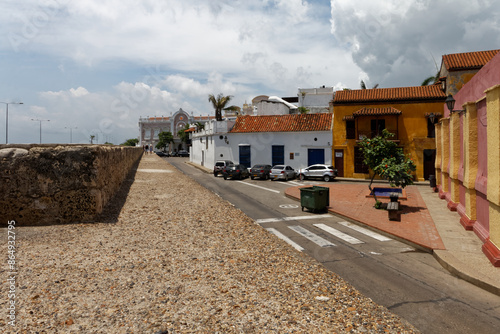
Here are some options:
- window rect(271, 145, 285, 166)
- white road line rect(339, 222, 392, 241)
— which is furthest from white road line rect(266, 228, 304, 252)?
window rect(271, 145, 285, 166)

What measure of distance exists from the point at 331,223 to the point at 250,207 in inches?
189

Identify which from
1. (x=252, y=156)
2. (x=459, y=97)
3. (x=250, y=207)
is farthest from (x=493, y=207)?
(x=252, y=156)

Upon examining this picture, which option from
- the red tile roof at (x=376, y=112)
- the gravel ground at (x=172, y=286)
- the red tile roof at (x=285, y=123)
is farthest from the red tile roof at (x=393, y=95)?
the gravel ground at (x=172, y=286)

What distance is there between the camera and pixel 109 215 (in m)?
10.9

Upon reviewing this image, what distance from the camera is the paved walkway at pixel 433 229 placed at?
303 inches

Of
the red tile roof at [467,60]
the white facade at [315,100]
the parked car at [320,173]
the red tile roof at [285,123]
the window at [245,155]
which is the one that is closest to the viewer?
the red tile roof at [467,60]

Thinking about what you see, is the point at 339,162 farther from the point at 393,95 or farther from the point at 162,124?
the point at 162,124

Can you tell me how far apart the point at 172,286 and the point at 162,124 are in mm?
100391

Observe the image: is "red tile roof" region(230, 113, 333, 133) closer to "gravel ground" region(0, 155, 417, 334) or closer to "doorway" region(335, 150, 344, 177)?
"doorway" region(335, 150, 344, 177)

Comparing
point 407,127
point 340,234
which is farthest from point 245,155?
point 340,234

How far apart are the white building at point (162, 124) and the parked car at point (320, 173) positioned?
244 feet

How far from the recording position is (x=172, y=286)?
6.07 m

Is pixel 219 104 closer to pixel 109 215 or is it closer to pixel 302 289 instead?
pixel 109 215

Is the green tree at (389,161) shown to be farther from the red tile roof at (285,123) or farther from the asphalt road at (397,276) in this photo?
the red tile roof at (285,123)
